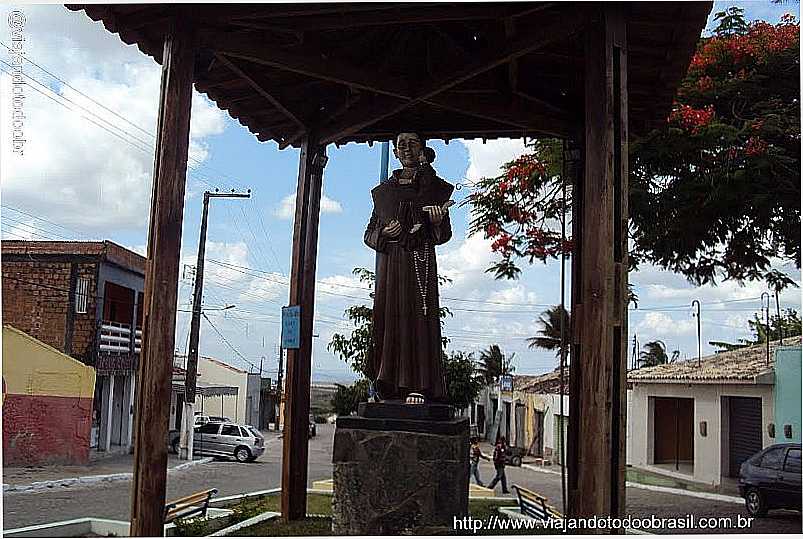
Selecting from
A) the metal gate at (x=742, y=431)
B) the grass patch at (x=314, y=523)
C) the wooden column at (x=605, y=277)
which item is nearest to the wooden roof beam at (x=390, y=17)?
the wooden column at (x=605, y=277)

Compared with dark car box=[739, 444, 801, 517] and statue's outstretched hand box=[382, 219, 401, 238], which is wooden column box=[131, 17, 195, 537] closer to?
statue's outstretched hand box=[382, 219, 401, 238]

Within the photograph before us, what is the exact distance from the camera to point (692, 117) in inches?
354

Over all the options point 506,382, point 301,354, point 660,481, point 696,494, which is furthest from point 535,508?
point 506,382

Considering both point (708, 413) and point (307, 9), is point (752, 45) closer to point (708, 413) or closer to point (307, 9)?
point (708, 413)

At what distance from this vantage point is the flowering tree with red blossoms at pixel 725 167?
862 centimetres

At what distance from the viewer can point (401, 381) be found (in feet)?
19.9

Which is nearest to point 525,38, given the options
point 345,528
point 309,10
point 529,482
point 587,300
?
point 309,10

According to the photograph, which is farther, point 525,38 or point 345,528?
point 525,38

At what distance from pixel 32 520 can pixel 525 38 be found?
5431 millimetres

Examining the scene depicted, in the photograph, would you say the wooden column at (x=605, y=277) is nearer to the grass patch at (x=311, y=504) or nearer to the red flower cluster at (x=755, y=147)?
the grass patch at (x=311, y=504)

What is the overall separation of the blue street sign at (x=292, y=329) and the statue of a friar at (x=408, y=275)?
4.99 ft

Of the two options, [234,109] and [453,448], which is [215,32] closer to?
[234,109]

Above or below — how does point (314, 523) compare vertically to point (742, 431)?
below

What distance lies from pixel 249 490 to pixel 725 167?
5967 mm
